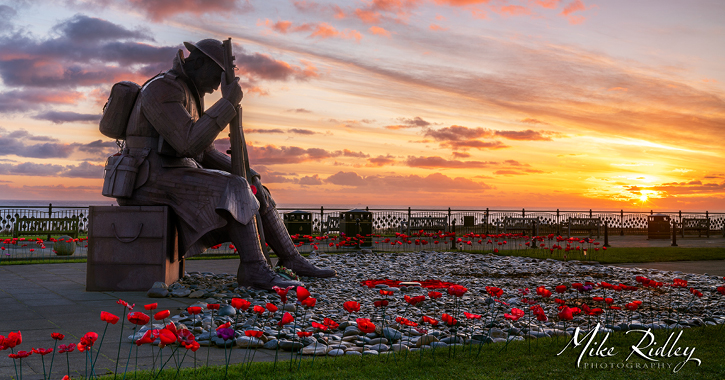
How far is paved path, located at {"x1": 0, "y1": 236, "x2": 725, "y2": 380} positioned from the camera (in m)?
3.76

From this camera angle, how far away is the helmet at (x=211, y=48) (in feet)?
23.4

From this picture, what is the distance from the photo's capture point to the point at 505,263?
1197cm

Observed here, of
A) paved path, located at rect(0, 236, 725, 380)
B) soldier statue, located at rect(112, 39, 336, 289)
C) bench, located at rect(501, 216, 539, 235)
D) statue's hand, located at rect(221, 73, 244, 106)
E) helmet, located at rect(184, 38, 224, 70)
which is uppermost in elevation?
helmet, located at rect(184, 38, 224, 70)

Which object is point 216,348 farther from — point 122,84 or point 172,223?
point 122,84

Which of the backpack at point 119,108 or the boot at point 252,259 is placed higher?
the backpack at point 119,108

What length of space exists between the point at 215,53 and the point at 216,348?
4.33 metres

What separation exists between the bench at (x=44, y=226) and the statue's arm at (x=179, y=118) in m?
13.7

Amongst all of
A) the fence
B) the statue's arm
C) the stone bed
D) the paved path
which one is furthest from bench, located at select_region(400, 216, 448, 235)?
the statue's arm

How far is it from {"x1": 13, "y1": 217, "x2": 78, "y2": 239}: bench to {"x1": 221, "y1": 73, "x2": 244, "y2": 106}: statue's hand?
46.7 feet

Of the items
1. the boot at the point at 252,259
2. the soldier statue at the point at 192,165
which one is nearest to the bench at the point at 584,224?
the boot at the point at 252,259

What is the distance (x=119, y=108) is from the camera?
23.4 feet

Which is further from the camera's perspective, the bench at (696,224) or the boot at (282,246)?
the bench at (696,224)

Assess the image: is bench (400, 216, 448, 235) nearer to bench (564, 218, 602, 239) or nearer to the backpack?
bench (564, 218, 602, 239)

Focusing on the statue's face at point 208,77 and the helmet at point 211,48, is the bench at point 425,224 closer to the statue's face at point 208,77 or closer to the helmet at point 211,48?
the statue's face at point 208,77
